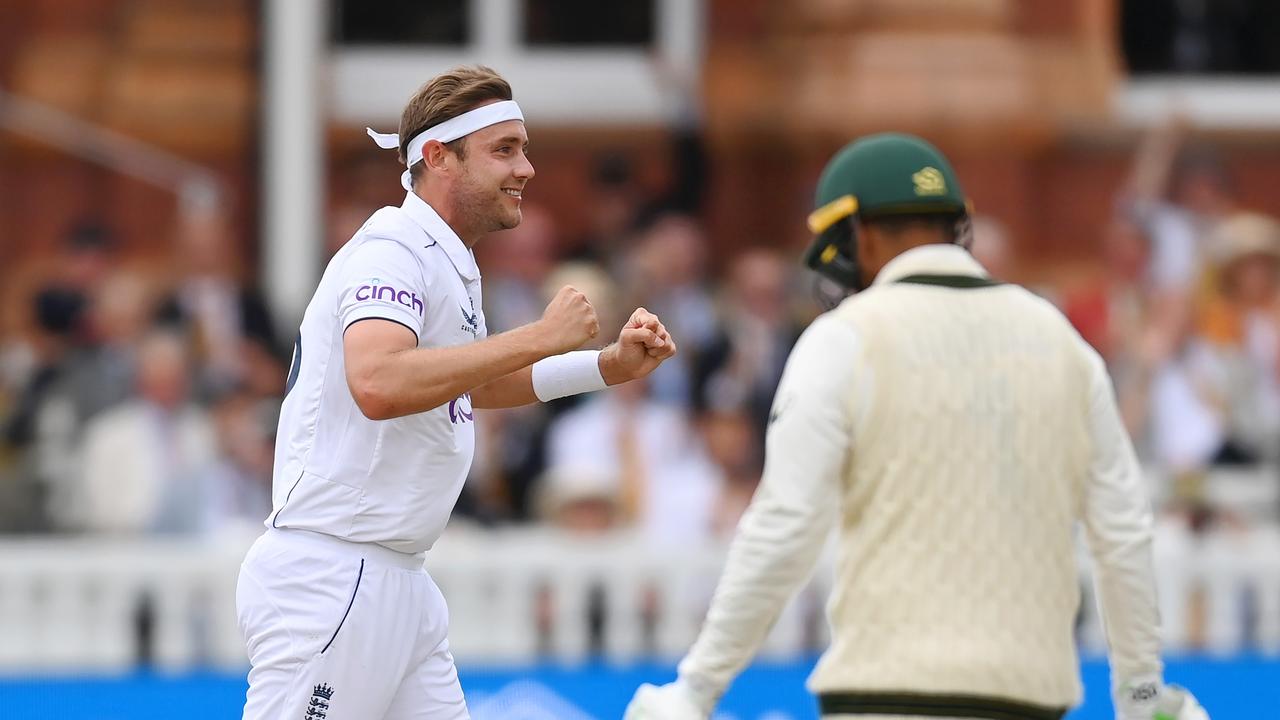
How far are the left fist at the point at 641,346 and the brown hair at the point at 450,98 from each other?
0.53 metres

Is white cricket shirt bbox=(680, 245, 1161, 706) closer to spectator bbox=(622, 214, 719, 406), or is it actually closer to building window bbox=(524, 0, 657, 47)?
spectator bbox=(622, 214, 719, 406)

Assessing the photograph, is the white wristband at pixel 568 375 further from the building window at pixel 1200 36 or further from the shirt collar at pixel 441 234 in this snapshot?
the building window at pixel 1200 36

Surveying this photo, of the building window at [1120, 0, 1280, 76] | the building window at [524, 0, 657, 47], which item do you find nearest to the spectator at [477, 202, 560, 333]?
the building window at [524, 0, 657, 47]

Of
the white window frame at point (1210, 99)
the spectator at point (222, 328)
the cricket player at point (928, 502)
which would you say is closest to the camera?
the cricket player at point (928, 502)

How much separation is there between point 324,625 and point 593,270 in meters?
5.60

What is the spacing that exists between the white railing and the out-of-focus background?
14mm

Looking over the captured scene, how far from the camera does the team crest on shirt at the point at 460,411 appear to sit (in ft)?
15.0

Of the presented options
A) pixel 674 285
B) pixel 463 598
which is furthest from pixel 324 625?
pixel 674 285

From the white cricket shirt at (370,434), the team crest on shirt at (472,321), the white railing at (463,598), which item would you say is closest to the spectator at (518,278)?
the white railing at (463,598)

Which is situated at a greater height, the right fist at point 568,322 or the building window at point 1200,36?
the building window at point 1200,36

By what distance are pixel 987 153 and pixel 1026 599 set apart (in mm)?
8803

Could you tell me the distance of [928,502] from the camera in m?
3.90

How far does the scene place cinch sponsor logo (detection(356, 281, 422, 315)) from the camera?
4.33m

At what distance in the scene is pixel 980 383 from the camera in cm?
396
